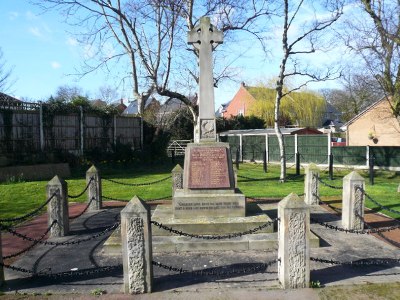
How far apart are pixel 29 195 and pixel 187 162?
25.5 feet

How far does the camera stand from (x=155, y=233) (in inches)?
300

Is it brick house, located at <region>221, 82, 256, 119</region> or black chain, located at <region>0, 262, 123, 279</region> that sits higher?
brick house, located at <region>221, 82, 256, 119</region>

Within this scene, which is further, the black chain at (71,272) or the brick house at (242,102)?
the brick house at (242,102)

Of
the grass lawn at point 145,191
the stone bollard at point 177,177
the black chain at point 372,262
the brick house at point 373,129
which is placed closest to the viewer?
the black chain at point 372,262

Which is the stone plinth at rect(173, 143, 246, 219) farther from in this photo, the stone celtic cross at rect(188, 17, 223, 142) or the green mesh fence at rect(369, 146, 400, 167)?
the green mesh fence at rect(369, 146, 400, 167)

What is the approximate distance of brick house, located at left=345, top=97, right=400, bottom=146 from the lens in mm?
30641

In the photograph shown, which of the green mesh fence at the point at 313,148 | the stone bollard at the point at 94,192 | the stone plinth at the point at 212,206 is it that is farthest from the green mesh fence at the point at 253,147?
the stone plinth at the point at 212,206

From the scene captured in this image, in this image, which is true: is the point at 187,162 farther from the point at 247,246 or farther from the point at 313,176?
the point at 313,176

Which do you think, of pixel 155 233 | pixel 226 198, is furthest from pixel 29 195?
pixel 226 198

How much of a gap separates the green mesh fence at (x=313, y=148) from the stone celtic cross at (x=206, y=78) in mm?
17667

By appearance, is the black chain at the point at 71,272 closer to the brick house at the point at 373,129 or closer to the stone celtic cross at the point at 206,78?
the stone celtic cross at the point at 206,78

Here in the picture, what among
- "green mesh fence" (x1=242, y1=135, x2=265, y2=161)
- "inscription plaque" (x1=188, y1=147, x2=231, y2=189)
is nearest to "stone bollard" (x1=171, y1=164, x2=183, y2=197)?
"inscription plaque" (x1=188, y1=147, x2=231, y2=189)

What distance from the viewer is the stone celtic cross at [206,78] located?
860 cm

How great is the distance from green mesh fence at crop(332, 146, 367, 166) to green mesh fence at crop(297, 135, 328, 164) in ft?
3.03
